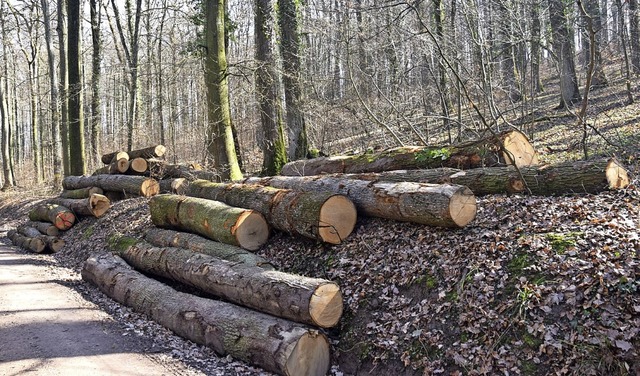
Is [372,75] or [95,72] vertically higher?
[95,72]

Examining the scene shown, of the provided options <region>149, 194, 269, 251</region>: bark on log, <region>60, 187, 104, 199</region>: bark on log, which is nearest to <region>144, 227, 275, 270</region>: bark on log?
<region>149, 194, 269, 251</region>: bark on log

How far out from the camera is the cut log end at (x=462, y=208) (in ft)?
18.6

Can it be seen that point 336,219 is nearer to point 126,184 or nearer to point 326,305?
point 326,305

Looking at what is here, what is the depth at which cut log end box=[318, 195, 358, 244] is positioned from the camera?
6488 mm

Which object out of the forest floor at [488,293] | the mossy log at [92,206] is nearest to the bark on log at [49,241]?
the mossy log at [92,206]

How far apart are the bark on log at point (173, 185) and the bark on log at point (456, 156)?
14.0 feet

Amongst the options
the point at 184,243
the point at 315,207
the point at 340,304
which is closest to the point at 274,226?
the point at 315,207

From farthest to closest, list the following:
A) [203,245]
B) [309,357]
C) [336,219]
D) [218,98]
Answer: [218,98], [203,245], [336,219], [309,357]

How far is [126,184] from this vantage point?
12.8 meters

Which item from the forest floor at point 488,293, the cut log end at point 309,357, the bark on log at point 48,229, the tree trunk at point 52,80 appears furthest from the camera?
the tree trunk at point 52,80

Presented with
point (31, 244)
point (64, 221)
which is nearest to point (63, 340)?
point (31, 244)

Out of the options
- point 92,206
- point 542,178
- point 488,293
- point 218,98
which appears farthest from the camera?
point 92,206

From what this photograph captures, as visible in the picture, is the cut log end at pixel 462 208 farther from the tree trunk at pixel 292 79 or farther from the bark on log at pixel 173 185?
the tree trunk at pixel 292 79

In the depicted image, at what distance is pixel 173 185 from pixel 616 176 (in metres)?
9.16
